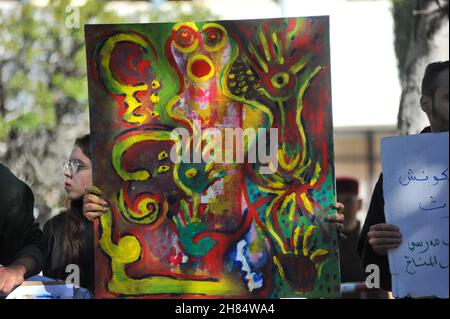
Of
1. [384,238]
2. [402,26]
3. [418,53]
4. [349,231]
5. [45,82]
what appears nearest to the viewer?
[384,238]

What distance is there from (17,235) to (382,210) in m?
1.62

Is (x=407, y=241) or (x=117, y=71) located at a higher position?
(x=117, y=71)

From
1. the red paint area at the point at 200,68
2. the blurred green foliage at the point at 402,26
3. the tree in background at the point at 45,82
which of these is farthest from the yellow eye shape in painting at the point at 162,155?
the tree in background at the point at 45,82

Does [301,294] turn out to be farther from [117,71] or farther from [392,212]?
[117,71]

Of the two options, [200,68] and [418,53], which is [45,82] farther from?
[200,68]

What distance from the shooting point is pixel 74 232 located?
3.80 m

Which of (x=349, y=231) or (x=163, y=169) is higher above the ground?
(x=163, y=169)

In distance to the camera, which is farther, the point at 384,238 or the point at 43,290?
the point at 43,290

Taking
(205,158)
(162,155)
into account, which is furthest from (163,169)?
(205,158)

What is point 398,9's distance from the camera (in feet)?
19.1

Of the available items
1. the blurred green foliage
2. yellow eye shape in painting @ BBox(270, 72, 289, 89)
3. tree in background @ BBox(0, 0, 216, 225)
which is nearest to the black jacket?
yellow eye shape in painting @ BBox(270, 72, 289, 89)

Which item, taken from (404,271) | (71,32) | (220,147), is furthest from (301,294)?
(71,32)

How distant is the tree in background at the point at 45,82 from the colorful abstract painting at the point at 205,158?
326 cm

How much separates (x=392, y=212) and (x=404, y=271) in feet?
0.77
